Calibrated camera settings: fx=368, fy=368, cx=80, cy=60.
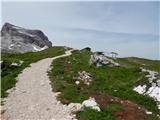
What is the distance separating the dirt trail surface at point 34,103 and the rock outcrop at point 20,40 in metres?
89.9

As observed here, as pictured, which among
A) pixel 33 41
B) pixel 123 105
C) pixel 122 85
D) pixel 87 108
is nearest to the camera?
pixel 87 108

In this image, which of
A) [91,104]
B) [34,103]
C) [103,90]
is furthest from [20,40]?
[91,104]

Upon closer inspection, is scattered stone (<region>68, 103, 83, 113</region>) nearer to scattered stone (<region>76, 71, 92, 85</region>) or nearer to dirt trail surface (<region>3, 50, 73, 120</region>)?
dirt trail surface (<region>3, 50, 73, 120</region>)

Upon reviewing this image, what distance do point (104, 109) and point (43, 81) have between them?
15.4 metres

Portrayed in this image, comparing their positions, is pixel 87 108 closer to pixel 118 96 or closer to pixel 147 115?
pixel 147 115

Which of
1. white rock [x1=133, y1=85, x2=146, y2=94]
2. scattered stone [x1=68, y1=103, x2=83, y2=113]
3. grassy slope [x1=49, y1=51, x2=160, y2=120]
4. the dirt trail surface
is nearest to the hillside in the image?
grassy slope [x1=49, y1=51, x2=160, y2=120]

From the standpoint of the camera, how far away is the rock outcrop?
136 m

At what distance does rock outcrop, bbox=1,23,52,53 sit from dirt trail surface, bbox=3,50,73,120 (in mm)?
89917

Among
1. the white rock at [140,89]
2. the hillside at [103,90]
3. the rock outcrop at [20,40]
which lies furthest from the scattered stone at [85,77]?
the rock outcrop at [20,40]

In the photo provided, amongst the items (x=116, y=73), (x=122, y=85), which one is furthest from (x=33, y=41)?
(x=122, y=85)

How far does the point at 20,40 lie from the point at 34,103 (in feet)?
364

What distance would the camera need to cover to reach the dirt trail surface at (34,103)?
101 ft

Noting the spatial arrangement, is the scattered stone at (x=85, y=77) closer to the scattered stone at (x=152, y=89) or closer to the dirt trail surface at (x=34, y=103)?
the dirt trail surface at (x=34, y=103)

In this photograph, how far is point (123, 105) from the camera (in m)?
33.7
